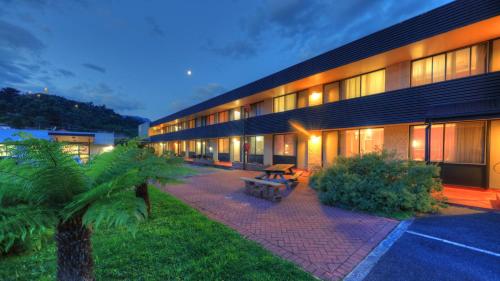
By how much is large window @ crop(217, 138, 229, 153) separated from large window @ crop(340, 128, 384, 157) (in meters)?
12.6

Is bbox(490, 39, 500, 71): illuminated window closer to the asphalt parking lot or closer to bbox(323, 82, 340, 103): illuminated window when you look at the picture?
the asphalt parking lot

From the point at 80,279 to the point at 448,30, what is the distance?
36.9 feet

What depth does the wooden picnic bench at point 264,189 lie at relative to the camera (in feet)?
22.9

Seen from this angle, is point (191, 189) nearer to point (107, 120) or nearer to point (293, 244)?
point (293, 244)

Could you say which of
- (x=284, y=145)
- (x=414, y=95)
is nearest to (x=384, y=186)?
(x=414, y=95)

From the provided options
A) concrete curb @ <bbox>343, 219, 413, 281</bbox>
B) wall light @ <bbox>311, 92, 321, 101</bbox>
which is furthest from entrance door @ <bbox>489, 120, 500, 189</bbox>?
wall light @ <bbox>311, 92, 321, 101</bbox>

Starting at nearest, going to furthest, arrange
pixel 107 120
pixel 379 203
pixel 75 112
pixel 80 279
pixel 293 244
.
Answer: pixel 80 279 < pixel 293 244 < pixel 379 203 < pixel 75 112 < pixel 107 120

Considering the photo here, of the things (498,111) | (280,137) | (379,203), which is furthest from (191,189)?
(498,111)

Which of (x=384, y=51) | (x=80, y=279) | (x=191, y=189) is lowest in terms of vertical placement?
(x=191, y=189)

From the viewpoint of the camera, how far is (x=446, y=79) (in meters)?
8.74

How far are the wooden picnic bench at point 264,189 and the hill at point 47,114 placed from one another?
47.3 metres

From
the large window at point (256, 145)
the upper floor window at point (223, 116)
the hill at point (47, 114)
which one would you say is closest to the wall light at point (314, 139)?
the large window at point (256, 145)

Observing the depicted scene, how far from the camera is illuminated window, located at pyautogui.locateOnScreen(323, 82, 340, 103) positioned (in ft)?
42.5

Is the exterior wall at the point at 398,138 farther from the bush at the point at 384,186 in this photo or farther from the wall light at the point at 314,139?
the wall light at the point at 314,139
